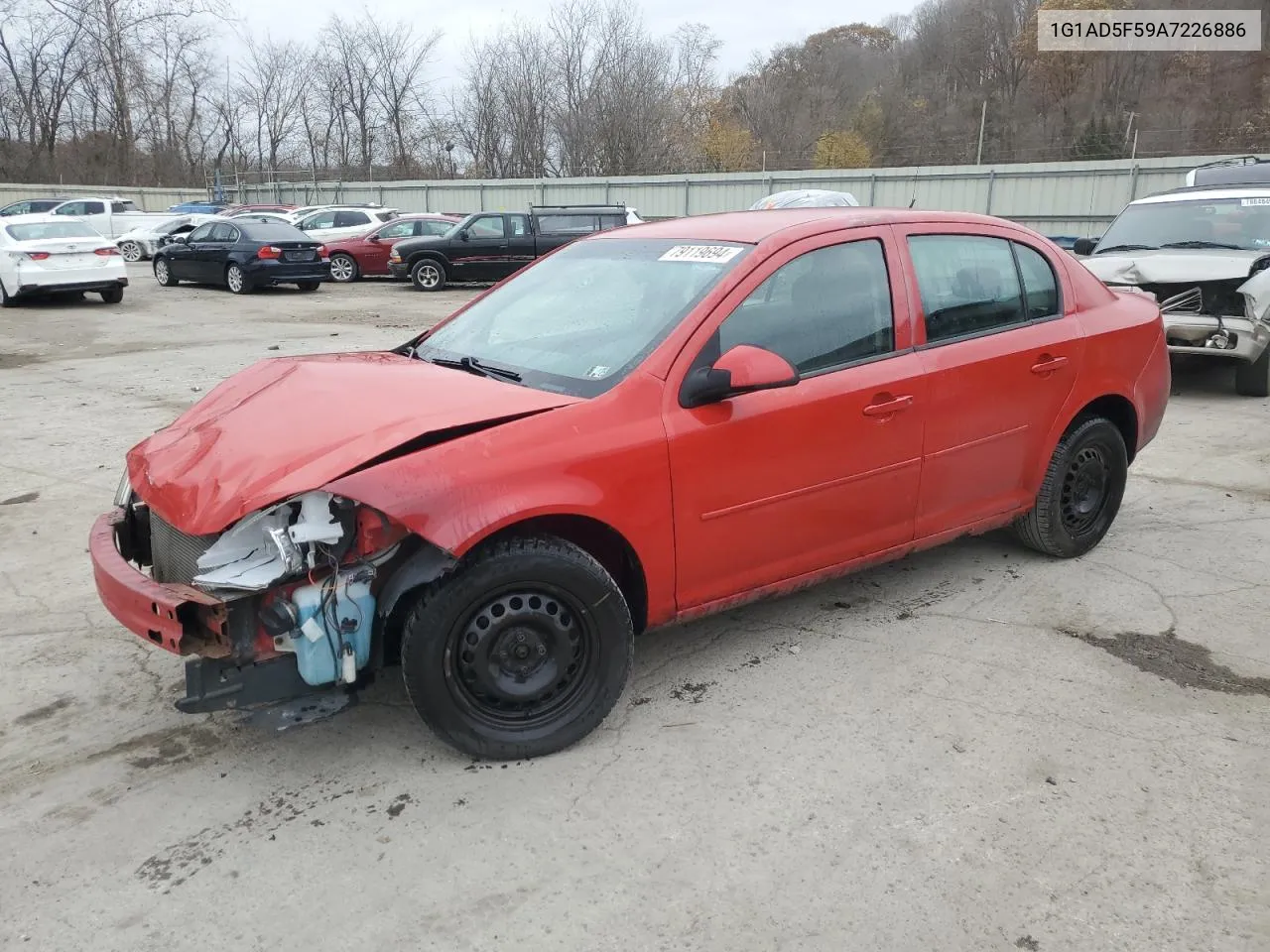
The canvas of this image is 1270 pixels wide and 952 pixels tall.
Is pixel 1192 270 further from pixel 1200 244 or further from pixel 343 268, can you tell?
pixel 343 268

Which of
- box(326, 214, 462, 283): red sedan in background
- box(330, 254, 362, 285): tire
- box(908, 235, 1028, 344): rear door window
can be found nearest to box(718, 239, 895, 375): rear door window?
box(908, 235, 1028, 344): rear door window

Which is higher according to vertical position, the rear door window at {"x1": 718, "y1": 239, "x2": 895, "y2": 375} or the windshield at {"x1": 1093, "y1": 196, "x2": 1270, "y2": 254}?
the windshield at {"x1": 1093, "y1": 196, "x2": 1270, "y2": 254}

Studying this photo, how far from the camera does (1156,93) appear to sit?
6012cm

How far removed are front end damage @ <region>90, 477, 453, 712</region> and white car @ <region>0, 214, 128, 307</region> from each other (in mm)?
15379

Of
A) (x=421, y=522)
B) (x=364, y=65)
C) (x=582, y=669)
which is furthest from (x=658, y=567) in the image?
(x=364, y=65)

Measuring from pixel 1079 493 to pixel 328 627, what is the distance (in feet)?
12.0

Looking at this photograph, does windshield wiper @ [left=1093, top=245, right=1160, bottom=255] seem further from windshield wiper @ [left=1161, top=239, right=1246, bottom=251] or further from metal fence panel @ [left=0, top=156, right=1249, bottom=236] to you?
metal fence panel @ [left=0, top=156, right=1249, bottom=236]

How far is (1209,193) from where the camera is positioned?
9438 mm

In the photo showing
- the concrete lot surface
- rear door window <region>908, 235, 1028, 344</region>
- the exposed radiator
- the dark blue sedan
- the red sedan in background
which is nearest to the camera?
the concrete lot surface

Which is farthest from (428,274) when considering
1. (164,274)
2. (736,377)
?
(736,377)

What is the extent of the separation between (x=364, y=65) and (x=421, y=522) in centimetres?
6427

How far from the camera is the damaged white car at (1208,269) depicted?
828 cm

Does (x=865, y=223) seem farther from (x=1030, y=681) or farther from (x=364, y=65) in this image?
(x=364, y=65)

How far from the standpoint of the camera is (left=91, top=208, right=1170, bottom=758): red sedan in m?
2.76
